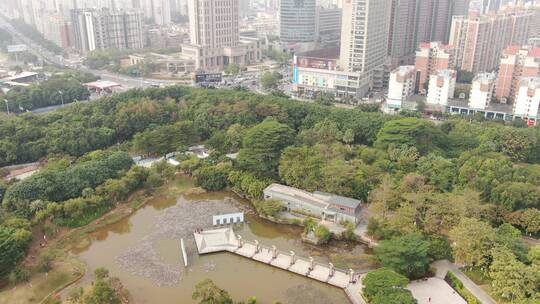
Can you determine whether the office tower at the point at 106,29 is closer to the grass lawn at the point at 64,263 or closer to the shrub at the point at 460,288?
the grass lawn at the point at 64,263

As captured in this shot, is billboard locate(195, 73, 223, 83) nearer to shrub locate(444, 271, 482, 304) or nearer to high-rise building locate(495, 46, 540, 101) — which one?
high-rise building locate(495, 46, 540, 101)

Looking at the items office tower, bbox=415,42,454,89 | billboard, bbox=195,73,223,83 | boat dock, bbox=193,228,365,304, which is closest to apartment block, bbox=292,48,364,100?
office tower, bbox=415,42,454,89

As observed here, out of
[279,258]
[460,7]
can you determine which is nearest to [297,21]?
[460,7]

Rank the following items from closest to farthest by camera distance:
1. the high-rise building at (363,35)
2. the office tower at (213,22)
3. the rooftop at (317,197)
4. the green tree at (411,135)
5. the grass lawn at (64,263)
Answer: the grass lawn at (64,263)
the rooftop at (317,197)
the green tree at (411,135)
the high-rise building at (363,35)
the office tower at (213,22)

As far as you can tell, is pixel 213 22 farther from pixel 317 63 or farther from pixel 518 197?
pixel 518 197

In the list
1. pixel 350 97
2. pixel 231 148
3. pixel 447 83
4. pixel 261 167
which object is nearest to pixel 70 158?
pixel 231 148

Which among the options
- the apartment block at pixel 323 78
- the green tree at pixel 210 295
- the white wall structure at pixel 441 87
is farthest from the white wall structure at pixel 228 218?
the apartment block at pixel 323 78

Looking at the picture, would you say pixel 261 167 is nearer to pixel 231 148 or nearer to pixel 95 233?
pixel 231 148
